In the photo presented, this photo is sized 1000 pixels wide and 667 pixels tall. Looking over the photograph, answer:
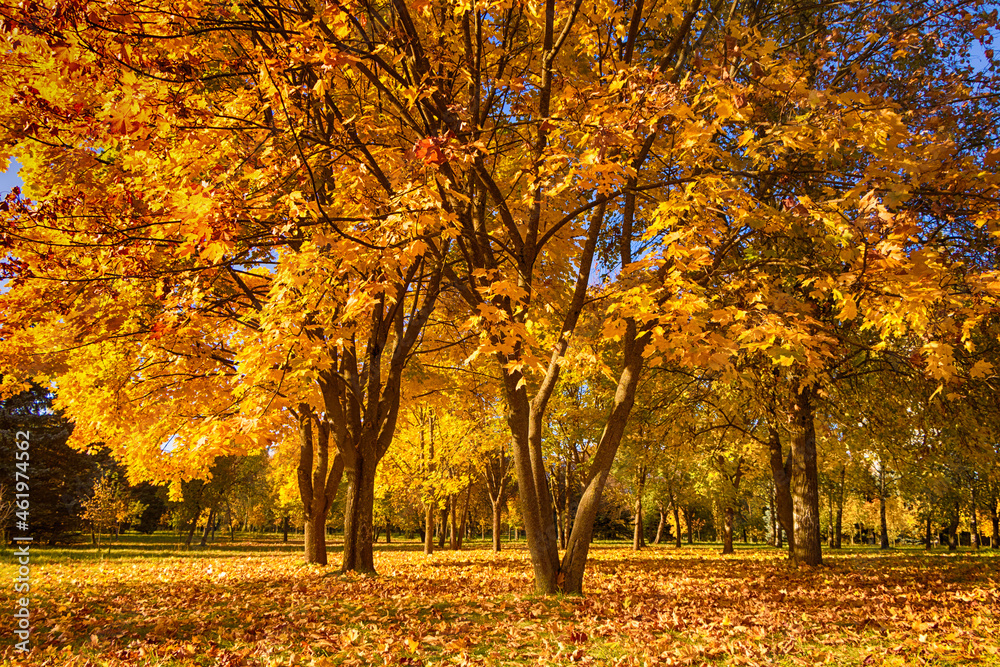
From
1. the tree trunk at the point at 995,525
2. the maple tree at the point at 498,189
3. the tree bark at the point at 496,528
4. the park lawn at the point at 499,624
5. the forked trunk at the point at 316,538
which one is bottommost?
the tree trunk at the point at 995,525

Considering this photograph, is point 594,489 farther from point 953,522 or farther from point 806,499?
point 953,522

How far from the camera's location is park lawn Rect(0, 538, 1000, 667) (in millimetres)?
4430

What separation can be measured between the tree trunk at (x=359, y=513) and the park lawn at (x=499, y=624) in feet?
3.83

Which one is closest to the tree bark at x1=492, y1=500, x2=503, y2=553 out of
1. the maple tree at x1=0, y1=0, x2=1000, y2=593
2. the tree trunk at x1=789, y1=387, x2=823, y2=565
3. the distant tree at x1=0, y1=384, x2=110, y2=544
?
the tree trunk at x1=789, y1=387, x2=823, y2=565

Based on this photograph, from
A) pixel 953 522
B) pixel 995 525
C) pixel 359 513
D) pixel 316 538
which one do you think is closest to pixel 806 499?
pixel 359 513

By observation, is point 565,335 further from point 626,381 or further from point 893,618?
point 893,618

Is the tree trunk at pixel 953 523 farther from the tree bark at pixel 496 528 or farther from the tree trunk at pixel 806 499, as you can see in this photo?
the tree bark at pixel 496 528

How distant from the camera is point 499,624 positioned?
5.47 metres

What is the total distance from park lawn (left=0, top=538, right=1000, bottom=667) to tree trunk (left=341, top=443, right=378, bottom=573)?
117 cm

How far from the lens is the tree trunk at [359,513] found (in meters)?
9.84

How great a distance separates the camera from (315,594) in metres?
7.34

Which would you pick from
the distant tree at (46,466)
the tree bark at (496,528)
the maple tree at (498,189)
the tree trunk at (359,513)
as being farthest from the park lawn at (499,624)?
the distant tree at (46,466)

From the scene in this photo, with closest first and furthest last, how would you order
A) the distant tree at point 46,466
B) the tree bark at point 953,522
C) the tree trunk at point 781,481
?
1. the tree trunk at point 781,481
2. the distant tree at point 46,466
3. the tree bark at point 953,522

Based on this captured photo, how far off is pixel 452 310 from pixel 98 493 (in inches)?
809
